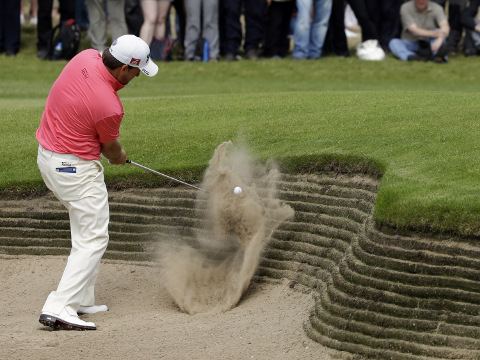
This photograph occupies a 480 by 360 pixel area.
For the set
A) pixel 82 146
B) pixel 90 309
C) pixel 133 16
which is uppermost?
pixel 82 146

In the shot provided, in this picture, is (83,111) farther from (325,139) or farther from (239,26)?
(239,26)

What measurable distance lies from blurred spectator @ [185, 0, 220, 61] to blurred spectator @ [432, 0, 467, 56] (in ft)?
18.2

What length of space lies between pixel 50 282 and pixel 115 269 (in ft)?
2.51

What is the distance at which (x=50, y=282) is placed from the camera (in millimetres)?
9641

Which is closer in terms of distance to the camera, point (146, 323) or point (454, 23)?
point (146, 323)

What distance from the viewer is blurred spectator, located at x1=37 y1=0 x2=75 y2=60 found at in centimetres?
1956

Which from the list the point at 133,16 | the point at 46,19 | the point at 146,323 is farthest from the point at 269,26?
the point at 146,323

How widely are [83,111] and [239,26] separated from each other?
12.5 m

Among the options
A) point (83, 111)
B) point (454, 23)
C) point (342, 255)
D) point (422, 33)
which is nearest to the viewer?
point (83, 111)

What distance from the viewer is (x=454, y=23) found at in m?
21.1

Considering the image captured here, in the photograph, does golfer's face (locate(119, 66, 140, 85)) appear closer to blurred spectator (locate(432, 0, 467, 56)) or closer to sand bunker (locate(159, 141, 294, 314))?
sand bunker (locate(159, 141, 294, 314))

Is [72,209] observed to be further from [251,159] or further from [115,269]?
[251,159]

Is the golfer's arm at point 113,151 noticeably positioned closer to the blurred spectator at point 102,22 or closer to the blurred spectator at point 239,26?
the blurred spectator at point 102,22

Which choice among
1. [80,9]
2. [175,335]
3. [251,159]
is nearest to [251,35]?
[80,9]
